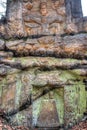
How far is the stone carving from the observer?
31.6 feet

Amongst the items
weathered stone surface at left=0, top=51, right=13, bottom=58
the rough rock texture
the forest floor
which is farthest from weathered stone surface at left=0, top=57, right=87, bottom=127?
the forest floor

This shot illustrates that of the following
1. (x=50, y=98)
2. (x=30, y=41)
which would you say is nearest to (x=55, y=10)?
(x=30, y=41)

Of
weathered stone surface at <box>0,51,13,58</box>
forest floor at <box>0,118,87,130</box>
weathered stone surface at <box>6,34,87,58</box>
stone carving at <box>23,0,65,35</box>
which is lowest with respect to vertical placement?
forest floor at <box>0,118,87,130</box>

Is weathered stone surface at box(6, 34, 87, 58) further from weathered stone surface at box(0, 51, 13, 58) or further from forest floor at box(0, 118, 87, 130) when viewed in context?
forest floor at box(0, 118, 87, 130)

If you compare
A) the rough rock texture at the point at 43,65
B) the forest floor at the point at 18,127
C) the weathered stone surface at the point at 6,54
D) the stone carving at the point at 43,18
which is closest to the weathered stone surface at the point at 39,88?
the rough rock texture at the point at 43,65

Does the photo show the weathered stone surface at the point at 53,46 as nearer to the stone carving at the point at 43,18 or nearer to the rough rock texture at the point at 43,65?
the rough rock texture at the point at 43,65

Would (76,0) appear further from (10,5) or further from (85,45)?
(10,5)

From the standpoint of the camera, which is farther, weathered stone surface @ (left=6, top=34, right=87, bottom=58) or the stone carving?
the stone carving

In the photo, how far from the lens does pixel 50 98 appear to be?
29.0 feet

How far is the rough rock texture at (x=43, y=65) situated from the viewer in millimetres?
8516

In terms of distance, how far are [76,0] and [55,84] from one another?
343 centimetres

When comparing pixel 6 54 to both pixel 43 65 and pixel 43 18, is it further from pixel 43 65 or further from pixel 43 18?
pixel 43 18

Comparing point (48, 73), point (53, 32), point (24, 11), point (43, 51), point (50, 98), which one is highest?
point (24, 11)

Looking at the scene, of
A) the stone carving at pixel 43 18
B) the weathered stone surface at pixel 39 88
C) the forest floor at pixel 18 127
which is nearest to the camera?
the forest floor at pixel 18 127
